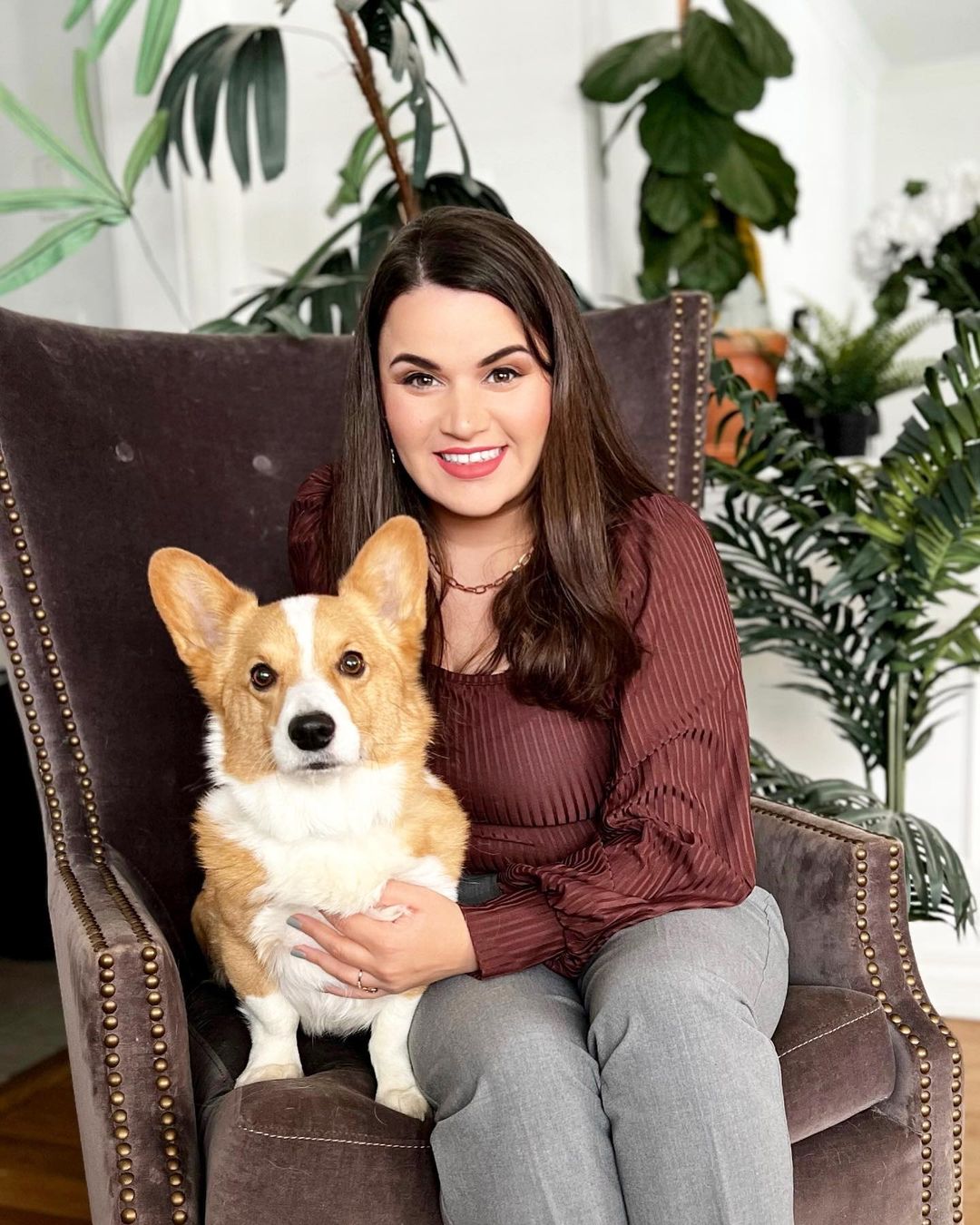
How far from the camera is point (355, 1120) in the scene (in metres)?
1.27

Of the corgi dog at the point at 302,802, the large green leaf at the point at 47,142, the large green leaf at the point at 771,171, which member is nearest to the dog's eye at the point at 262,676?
the corgi dog at the point at 302,802

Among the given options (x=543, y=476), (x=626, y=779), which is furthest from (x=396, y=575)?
(x=626, y=779)

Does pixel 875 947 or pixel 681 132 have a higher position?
pixel 681 132

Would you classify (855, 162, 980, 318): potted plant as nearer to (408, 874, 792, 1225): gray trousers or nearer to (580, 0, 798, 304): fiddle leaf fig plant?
(580, 0, 798, 304): fiddle leaf fig plant

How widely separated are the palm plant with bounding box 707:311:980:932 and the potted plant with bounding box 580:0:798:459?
709 mm

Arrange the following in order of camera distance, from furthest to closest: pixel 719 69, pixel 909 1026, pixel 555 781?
pixel 719 69 < pixel 555 781 < pixel 909 1026

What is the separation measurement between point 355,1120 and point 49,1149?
143cm

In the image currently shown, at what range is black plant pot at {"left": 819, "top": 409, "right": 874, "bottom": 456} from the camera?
338 centimetres

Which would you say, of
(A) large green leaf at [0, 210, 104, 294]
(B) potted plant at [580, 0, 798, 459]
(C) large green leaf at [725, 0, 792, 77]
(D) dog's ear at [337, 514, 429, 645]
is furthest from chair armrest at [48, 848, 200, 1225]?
(C) large green leaf at [725, 0, 792, 77]

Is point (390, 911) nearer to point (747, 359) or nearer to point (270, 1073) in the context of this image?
point (270, 1073)

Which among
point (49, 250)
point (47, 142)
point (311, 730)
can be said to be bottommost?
point (311, 730)

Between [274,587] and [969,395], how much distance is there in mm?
1235

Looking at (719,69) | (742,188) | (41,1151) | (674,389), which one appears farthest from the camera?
(742,188)

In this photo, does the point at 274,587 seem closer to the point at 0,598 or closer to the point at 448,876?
the point at 0,598
